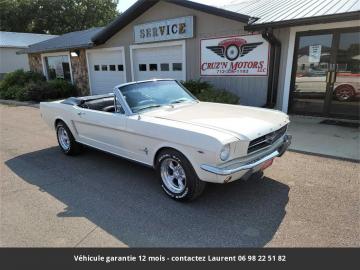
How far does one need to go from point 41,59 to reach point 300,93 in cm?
1646

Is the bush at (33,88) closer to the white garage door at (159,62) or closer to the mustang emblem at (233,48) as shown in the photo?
the white garage door at (159,62)

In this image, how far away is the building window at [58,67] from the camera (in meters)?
17.1

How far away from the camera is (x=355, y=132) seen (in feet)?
21.5

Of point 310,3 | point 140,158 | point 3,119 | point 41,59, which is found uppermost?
point 310,3

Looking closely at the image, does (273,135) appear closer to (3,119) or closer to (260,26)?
(260,26)

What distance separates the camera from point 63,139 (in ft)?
19.5

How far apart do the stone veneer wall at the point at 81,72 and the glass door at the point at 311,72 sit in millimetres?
11179

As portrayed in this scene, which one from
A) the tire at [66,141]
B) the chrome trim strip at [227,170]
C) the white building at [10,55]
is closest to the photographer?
the chrome trim strip at [227,170]

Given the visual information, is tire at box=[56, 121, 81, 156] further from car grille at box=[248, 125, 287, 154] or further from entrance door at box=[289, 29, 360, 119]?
entrance door at box=[289, 29, 360, 119]

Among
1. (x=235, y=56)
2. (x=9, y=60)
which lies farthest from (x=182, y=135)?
(x=9, y=60)

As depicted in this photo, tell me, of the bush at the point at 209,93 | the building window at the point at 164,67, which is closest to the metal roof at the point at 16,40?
the building window at the point at 164,67

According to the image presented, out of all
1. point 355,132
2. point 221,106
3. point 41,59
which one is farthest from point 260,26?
point 41,59

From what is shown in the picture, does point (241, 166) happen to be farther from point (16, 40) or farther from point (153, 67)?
point (16, 40)
